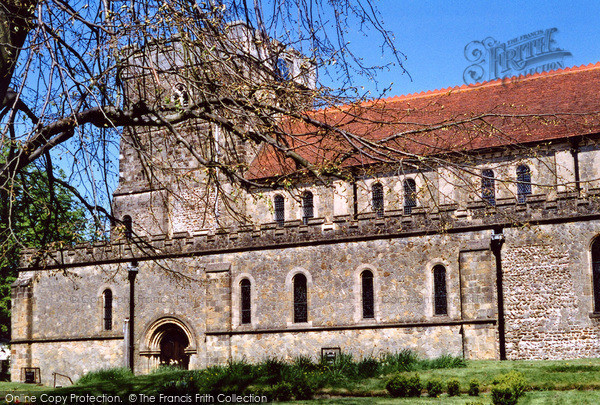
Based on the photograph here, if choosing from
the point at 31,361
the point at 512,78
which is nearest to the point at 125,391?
the point at 31,361

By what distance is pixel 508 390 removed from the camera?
1606cm

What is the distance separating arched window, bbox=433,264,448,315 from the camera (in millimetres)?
26650

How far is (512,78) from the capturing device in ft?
107

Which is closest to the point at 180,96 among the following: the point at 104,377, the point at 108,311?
the point at 104,377

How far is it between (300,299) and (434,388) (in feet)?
36.4

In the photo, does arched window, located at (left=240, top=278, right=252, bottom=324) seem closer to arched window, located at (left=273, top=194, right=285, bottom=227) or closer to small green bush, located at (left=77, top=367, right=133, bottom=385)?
arched window, located at (left=273, top=194, right=285, bottom=227)

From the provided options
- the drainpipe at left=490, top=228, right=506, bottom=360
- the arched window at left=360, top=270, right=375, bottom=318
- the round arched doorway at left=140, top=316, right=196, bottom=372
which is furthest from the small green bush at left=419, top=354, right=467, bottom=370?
the round arched doorway at left=140, top=316, right=196, bottom=372

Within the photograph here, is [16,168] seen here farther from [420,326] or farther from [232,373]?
[420,326]

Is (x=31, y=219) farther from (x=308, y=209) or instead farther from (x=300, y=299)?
(x=308, y=209)

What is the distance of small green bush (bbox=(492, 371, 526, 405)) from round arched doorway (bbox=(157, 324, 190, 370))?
16532 mm

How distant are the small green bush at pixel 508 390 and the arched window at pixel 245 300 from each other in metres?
13.7

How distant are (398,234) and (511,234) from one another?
372 cm

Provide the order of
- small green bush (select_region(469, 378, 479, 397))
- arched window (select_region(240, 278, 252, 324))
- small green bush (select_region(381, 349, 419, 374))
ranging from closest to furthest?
1. small green bush (select_region(469, 378, 479, 397))
2. small green bush (select_region(381, 349, 419, 374))
3. arched window (select_region(240, 278, 252, 324))

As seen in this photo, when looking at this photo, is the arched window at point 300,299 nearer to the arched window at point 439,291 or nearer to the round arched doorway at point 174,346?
the arched window at point 439,291
